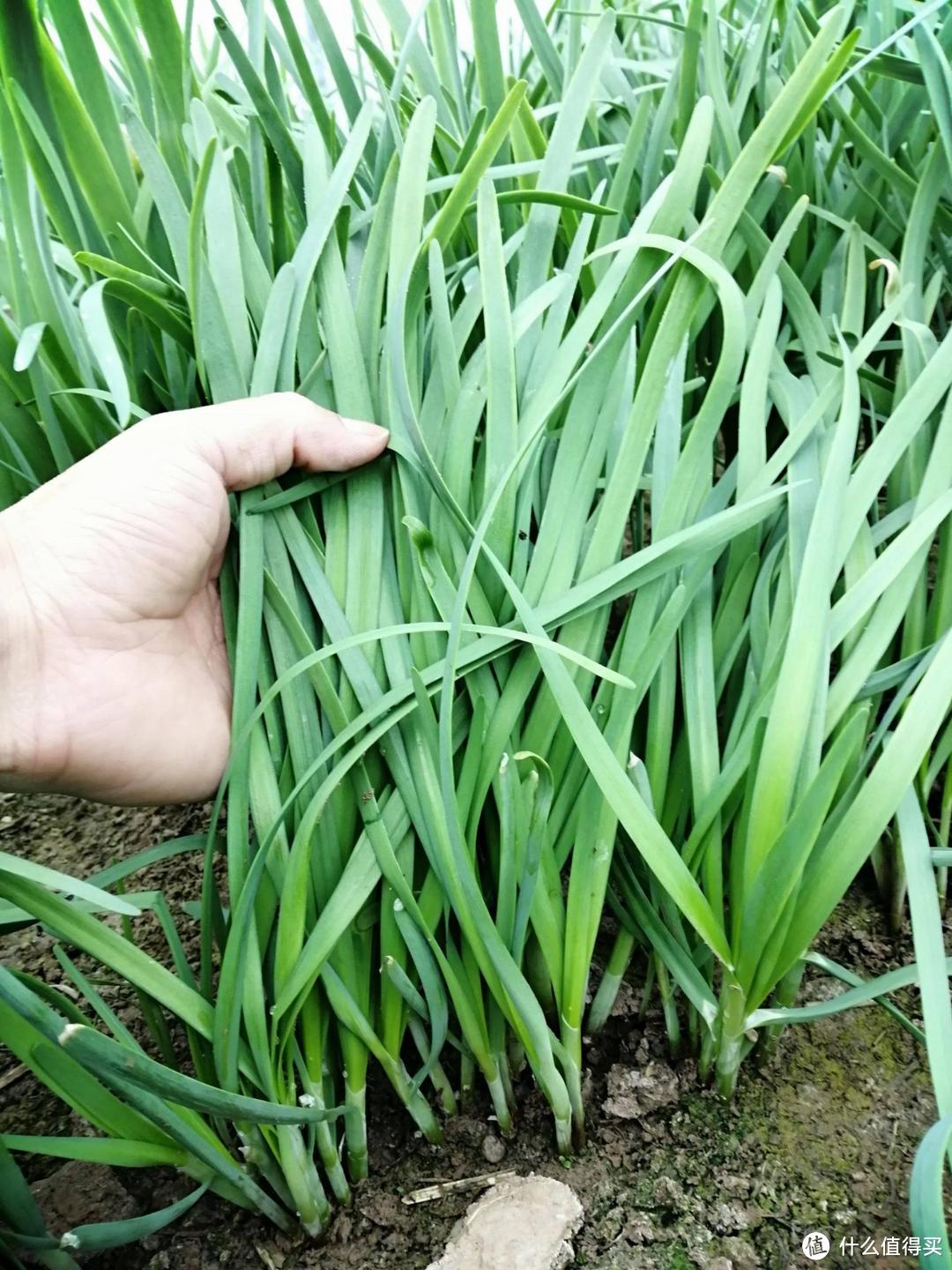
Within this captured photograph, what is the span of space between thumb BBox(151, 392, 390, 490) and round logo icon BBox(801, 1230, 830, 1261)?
56 centimetres

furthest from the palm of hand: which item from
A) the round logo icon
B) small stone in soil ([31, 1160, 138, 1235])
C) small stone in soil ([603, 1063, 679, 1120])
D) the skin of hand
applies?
the round logo icon

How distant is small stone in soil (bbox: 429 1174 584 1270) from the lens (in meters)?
0.49

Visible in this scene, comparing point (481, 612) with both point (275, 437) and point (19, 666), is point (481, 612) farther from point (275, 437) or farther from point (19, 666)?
point (19, 666)

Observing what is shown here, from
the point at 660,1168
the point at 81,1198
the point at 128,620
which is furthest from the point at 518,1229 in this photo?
the point at 128,620

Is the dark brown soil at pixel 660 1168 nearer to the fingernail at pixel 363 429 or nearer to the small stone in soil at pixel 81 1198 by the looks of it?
the small stone in soil at pixel 81 1198

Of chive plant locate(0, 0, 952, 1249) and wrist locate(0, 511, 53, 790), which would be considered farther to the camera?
wrist locate(0, 511, 53, 790)

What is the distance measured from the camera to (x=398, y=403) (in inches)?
20.6

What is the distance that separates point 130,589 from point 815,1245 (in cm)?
62

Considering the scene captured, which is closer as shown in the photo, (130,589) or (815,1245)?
(815,1245)

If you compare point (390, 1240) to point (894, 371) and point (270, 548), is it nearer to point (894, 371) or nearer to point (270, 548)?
point (270, 548)

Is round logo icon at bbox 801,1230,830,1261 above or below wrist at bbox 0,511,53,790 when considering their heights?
below

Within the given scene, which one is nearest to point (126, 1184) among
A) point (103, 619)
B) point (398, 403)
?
point (103, 619)

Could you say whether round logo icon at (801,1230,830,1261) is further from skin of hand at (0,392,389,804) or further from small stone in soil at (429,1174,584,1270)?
skin of hand at (0,392,389,804)

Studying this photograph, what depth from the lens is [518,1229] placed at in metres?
0.50
